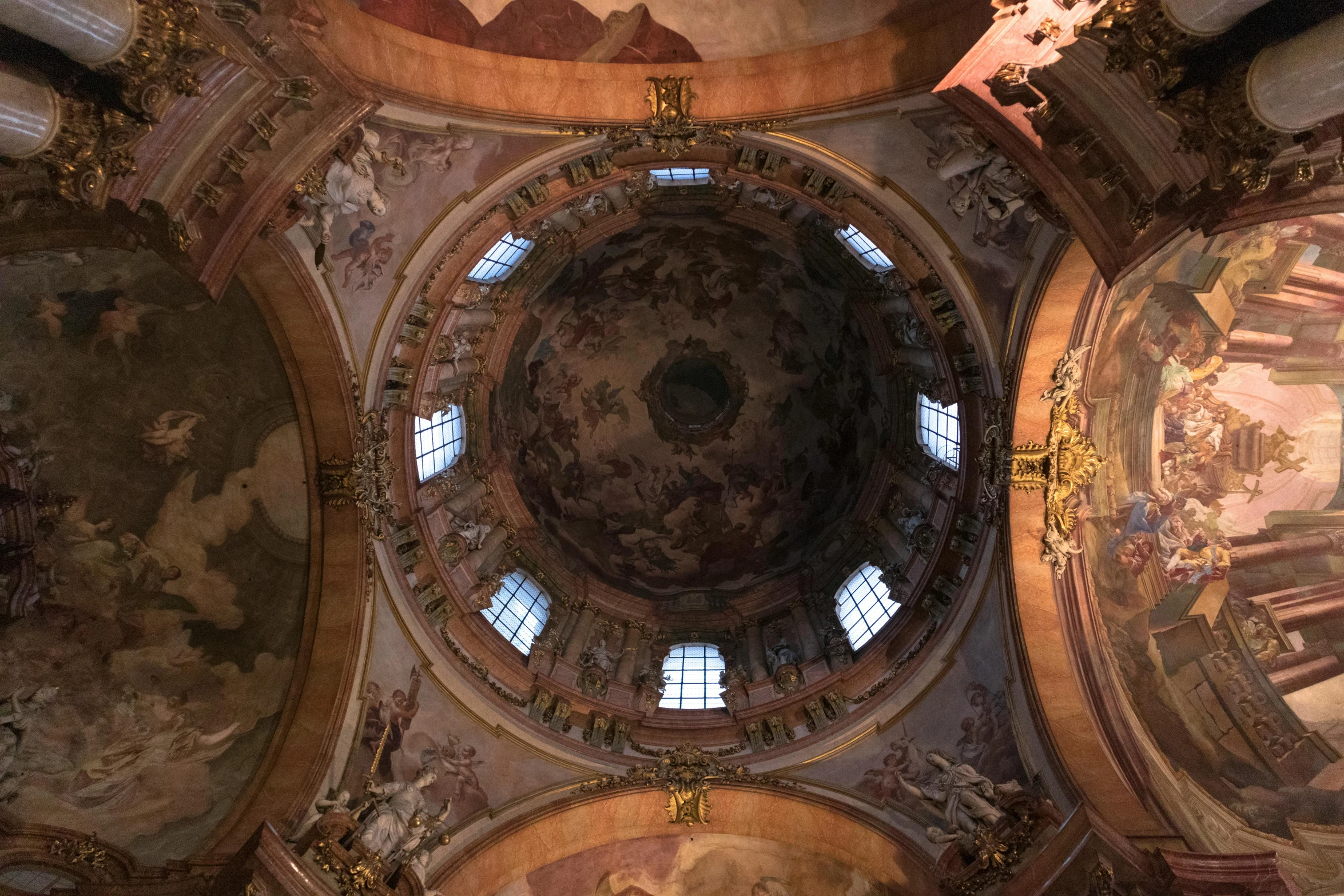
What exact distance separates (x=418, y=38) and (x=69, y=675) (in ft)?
43.1

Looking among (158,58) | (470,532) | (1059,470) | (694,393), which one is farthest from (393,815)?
(694,393)

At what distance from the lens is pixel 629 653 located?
73.2 ft

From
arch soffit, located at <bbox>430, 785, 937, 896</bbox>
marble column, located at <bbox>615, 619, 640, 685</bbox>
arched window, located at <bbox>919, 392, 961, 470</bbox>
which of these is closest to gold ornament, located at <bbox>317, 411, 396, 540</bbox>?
arch soffit, located at <bbox>430, 785, 937, 896</bbox>

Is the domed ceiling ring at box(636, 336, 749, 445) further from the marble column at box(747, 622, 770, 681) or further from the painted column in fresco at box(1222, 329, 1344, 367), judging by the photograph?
the painted column in fresco at box(1222, 329, 1344, 367)

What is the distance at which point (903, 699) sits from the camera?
1762 centimetres

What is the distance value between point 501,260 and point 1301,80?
592 inches

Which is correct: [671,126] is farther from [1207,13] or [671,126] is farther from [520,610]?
[520,610]

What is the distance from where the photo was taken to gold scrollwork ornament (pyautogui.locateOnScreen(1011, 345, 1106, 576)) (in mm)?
15719

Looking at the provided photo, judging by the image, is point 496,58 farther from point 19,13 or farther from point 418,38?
point 19,13

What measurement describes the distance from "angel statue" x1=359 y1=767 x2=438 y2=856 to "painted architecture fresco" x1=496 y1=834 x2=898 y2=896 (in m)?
3.16

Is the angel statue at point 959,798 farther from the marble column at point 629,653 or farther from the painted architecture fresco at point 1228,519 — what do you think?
the marble column at point 629,653

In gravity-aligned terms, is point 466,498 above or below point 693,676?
above

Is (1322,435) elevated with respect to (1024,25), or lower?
lower

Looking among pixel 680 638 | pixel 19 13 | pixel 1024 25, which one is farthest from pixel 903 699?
pixel 19 13
